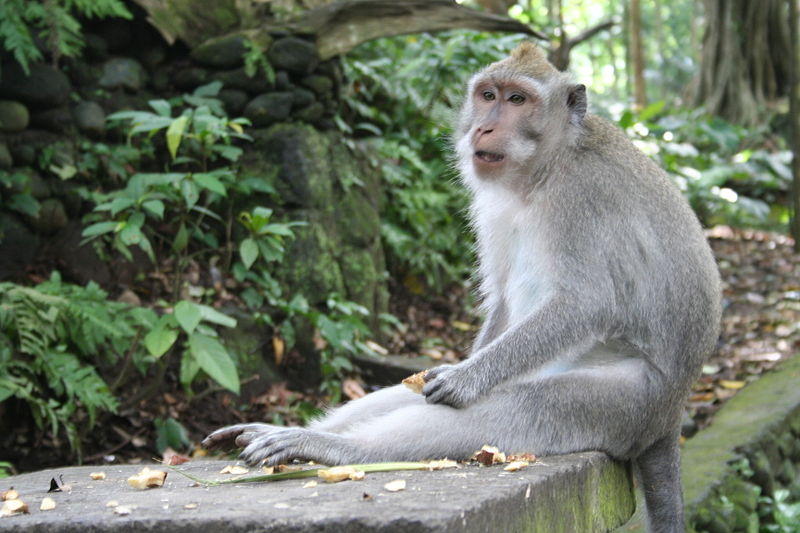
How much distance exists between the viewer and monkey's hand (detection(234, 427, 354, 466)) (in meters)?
3.25

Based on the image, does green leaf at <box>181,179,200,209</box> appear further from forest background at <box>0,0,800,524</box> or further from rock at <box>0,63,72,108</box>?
rock at <box>0,63,72,108</box>

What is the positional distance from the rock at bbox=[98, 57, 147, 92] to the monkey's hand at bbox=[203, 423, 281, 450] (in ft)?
12.6

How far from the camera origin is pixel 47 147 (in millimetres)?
6191

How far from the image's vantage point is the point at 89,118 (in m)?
6.44

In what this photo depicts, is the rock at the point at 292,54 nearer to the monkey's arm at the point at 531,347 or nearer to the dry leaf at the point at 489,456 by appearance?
the monkey's arm at the point at 531,347

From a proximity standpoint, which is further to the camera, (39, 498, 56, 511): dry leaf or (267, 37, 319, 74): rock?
(267, 37, 319, 74): rock

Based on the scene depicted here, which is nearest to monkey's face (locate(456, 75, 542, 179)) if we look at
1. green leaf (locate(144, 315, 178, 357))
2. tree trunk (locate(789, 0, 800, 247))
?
green leaf (locate(144, 315, 178, 357))

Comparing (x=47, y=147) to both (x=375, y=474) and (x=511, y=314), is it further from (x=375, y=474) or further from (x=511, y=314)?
(x=375, y=474)

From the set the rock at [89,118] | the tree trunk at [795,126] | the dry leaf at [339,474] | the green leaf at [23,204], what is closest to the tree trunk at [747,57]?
the tree trunk at [795,126]

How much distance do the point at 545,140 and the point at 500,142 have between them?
20 centimetres

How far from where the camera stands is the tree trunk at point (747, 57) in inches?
655

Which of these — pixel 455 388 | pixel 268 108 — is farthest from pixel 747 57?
pixel 455 388

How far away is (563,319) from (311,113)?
14.2 feet

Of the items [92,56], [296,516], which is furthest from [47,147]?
[296,516]
